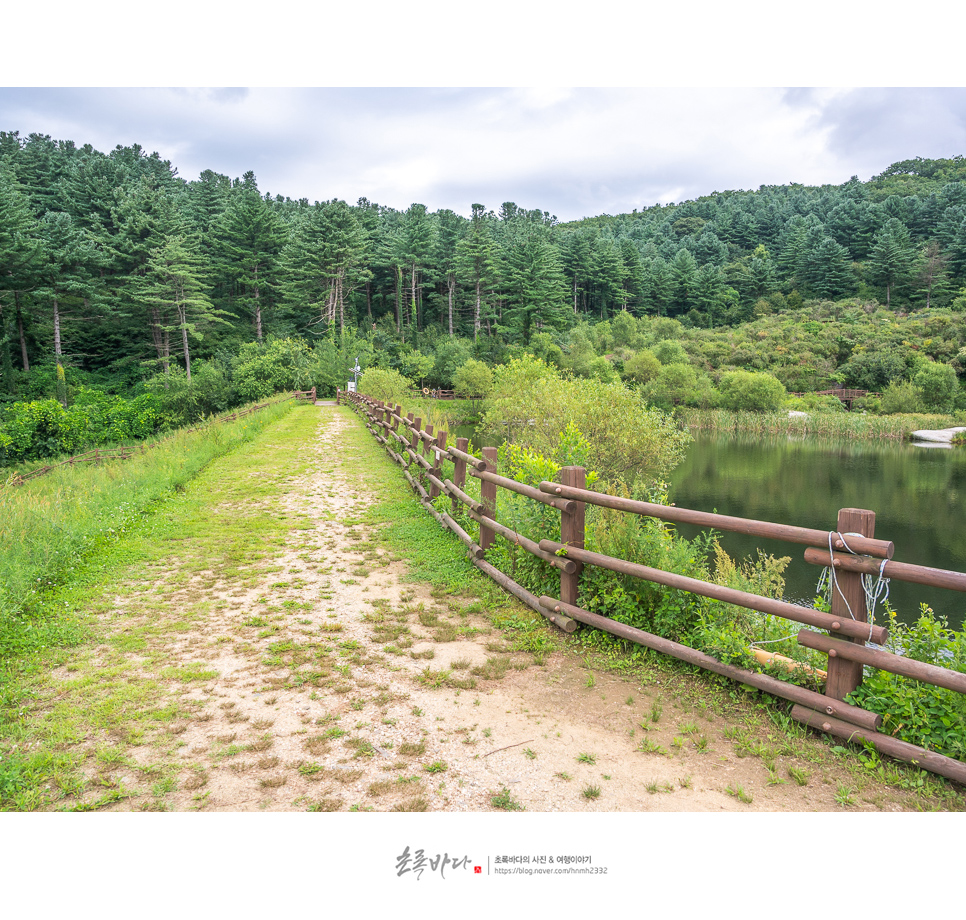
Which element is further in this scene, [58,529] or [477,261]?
[477,261]

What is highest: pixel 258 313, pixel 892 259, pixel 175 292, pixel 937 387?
pixel 892 259

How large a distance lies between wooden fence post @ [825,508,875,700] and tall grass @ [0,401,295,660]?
5.19 metres

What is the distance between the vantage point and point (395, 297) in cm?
7606

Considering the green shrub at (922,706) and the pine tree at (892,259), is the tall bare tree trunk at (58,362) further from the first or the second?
the pine tree at (892,259)

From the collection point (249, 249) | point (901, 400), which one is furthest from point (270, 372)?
point (901, 400)

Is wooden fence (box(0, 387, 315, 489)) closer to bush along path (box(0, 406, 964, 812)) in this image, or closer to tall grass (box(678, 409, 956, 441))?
bush along path (box(0, 406, 964, 812))

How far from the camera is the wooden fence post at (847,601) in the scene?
3121 mm

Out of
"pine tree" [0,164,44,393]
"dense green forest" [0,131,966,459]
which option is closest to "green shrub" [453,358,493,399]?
"dense green forest" [0,131,966,459]

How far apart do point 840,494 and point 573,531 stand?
934 inches

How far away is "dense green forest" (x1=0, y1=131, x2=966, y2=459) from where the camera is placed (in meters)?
48.5

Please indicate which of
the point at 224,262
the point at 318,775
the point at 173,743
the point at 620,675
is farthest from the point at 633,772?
the point at 224,262

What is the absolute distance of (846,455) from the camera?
35.4m

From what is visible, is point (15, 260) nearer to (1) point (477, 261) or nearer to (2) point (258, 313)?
(2) point (258, 313)

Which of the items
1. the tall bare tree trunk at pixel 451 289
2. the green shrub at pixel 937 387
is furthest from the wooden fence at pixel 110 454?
the green shrub at pixel 937 387
